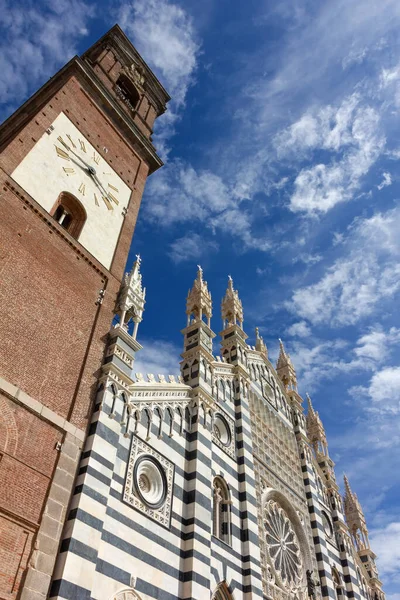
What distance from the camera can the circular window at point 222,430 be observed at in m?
20.6

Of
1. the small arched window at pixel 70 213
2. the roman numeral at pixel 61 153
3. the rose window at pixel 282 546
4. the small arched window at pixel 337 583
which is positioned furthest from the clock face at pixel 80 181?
the small arched window at pixel 337 583

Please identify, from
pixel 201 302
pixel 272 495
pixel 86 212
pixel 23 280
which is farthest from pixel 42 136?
pixel 272 495

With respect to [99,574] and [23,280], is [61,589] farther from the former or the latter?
[23,280]

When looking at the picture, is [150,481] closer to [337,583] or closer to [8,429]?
[8,429]

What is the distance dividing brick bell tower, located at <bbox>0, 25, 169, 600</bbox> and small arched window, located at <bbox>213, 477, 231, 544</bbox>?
6272 millimetres

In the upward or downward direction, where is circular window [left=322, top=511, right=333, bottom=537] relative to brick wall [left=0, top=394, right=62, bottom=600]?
upward

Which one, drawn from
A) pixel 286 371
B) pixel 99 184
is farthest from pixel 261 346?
pixel 99 184

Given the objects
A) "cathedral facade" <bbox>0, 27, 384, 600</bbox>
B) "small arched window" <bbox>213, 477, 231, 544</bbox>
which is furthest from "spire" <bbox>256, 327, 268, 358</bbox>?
"small arched window" <bbox>213, 477, 231, 544</bbox>

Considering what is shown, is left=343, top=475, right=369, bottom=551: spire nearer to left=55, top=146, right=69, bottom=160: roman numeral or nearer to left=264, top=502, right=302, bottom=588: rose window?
left=264, top=502, right=302, bottom=588: rose window

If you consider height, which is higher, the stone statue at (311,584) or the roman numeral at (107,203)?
the roman numeral at (107,203)

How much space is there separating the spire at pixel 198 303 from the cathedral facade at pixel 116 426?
0.09 metres

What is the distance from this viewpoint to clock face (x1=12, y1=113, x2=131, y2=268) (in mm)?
18688

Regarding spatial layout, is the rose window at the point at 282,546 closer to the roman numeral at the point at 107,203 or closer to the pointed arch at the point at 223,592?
the pointed arch at the point at 223,592

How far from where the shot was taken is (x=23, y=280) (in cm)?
1566
